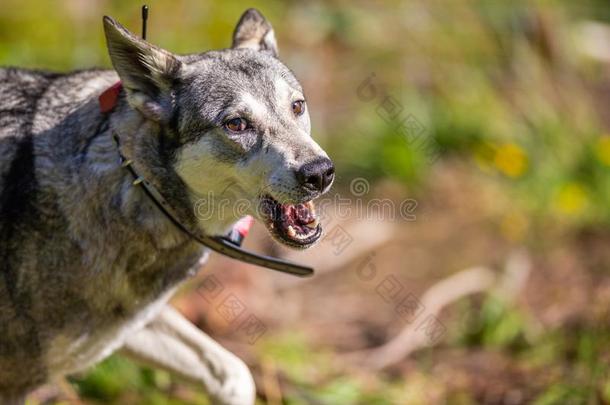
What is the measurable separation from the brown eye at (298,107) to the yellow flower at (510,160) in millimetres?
3691

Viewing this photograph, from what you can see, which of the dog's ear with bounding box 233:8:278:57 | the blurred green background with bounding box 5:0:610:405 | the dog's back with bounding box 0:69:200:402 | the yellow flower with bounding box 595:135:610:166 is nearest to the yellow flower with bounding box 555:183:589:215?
the blurred green background with bounding box 5:0:610:405

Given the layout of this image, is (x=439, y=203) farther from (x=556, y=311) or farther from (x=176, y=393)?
(x=176, y=393)

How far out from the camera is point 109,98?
3477mm

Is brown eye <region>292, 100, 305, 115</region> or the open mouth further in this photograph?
brown eye <region>292, 100, 305, 115</region>

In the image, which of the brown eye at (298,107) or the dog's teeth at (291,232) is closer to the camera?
the dog's teeth at (291,232)

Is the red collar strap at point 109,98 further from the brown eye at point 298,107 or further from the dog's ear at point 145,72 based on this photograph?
the brown eye at point 298,107

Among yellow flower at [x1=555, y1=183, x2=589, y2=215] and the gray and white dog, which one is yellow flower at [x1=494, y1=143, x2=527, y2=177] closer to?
yellow flower at [x1=555, y1=183, x2=589, y2=215]

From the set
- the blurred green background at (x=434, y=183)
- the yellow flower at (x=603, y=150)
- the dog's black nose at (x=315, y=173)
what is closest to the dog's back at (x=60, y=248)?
the dog's black nose at (x=315, y=173)

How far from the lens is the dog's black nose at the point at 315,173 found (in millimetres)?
3244

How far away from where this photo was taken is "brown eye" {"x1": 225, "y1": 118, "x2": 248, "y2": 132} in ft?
11.1

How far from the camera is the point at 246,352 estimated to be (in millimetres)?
5059

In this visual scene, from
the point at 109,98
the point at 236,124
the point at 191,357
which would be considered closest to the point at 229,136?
the point at 236,124

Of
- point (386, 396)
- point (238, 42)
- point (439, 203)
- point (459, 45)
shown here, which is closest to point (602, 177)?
point (439, 203)

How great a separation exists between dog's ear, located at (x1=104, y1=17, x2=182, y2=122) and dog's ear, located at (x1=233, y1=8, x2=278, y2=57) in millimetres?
571
